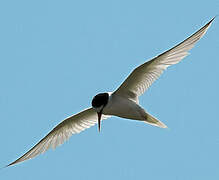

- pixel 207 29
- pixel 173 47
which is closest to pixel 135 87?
pixel 173 47

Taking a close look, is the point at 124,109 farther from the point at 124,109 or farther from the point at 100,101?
the point at 100,101

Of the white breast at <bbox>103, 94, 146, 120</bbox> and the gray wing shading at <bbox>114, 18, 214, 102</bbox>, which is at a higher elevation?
the gray wing shading at <bbox>114, 18, 214, 102</bbox>

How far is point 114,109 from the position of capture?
39.7 feet

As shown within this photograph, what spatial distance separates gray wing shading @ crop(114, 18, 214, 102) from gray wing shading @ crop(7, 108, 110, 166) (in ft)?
3.95

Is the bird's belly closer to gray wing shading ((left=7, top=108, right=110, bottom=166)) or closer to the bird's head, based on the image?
the bird's head

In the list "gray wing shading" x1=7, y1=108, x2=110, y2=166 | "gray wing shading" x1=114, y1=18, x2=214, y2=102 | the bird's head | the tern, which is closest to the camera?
"gray wing shading" x1=114, y1=18, x2=214, y2=102

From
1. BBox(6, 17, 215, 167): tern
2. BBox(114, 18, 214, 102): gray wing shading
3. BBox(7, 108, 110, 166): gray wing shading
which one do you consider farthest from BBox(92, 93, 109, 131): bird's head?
BBox(7, 108, 110, 166): gray wing shading

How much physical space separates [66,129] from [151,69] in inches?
97.9

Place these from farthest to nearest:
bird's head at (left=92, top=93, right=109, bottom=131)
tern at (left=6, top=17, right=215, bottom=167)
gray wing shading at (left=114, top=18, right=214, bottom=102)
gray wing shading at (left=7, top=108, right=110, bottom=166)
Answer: gray wing shading at (left=7, top=108, right=110, bottom=166) < bird's head at (left=92, top=93, right=109, bottom=131) < tern at (left=6, top=17, right=215, bottom=167) < gray wing shading at (left=114, top=18, right=214, bottom=102)

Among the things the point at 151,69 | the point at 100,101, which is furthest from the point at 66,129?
the point at 151,69

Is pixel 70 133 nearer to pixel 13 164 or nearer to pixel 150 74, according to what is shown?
pixel 13 164

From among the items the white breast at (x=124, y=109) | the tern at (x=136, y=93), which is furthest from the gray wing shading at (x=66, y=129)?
the white breast at (x=124, y=109)

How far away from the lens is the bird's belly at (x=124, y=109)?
12.1 metres

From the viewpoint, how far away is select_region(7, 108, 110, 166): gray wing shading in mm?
13414
